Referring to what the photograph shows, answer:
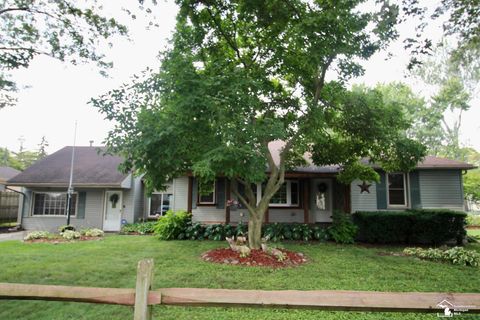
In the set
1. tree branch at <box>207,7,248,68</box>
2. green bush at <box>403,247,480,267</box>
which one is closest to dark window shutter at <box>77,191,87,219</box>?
tree branch at <box>207,7,248,68</box>

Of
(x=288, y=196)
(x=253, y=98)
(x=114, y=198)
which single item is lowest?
(x=114, y=198)

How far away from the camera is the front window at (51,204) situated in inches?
584

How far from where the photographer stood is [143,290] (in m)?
2.22

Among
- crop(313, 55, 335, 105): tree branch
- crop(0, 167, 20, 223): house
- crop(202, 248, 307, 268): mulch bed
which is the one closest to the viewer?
crop(202, 248, 307, 268): mulch bed

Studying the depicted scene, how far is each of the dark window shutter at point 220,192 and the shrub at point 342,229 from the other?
5055 mm

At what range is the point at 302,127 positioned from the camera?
8.25 meters

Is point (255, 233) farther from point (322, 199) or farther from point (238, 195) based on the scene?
point (322, 199)

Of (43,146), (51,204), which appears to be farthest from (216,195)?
(43,146)

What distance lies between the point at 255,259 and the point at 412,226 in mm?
6588

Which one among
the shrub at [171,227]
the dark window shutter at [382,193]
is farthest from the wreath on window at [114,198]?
the dark window shutter at [382,193]

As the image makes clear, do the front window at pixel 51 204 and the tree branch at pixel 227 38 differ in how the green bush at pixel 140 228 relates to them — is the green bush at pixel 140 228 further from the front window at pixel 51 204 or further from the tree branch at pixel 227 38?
the tree branch at pixel 227 38

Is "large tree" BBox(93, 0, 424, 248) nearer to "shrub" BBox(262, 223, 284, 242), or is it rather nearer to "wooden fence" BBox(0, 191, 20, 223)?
"shrub" BBox(262, 223, 284, 242)

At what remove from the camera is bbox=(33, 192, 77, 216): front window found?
1484 centimetres

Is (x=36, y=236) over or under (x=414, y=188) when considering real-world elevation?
under
